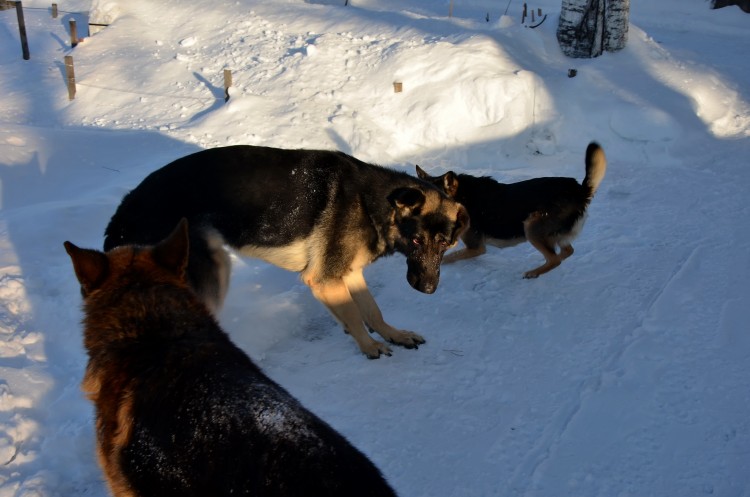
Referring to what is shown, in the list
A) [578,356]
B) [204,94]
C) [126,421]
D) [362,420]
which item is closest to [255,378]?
[126,421]

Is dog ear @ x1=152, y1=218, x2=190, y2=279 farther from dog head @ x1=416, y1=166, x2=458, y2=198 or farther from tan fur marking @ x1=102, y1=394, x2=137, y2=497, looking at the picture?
dog head @ x1=416, y1=166, x2=458, y2=198

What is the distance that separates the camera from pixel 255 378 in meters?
2.51

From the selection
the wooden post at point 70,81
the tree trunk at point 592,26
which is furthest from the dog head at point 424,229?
the wooden post at point 70,81

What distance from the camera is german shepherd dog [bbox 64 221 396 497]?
2150 mm

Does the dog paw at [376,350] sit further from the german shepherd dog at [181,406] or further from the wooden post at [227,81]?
the wooden post at [227,81]

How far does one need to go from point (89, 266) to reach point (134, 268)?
0.70ft

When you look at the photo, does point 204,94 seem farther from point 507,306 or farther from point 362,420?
point 362,420

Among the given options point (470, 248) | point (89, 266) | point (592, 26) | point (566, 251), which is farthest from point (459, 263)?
point (592, 26)

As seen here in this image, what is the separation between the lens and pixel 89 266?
2598 millimetres

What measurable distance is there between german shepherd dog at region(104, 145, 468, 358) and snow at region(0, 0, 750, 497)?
61cm

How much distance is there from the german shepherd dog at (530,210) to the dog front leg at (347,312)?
5.94 feet

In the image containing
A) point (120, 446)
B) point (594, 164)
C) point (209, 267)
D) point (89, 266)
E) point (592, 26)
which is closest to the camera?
point (120, 446)

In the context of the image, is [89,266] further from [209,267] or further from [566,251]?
[566,251]

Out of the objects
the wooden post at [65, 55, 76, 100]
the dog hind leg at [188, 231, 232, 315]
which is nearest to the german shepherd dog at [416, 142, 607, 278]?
the dog hind leg at [188, 231, 232, 315]
